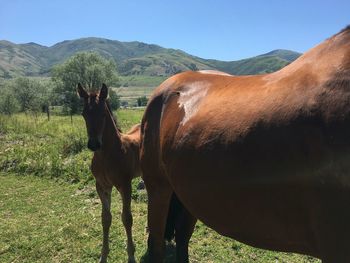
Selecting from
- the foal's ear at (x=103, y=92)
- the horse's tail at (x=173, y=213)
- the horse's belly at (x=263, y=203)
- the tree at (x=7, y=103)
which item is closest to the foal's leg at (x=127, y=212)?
the horse's tail at (x=173, y=213)

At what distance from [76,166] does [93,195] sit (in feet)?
7.20

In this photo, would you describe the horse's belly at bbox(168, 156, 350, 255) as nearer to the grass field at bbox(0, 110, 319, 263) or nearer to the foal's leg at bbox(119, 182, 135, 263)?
the grass field at bbox(0, 110, 319, 263)

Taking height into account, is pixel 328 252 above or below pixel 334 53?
below

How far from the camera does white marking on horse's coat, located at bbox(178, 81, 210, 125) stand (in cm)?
262

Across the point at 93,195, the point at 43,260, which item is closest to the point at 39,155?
the point at 93,195

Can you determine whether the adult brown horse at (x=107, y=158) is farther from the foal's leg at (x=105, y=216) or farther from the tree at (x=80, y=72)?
the tree at (x=80, y=72)

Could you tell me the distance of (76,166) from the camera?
32.9ft

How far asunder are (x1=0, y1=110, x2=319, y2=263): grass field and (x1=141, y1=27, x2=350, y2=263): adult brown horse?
2809 mm

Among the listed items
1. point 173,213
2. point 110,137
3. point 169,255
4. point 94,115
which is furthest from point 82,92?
point 169,255

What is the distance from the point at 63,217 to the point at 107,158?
2140 mm

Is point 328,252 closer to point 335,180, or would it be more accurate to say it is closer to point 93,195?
point 335,180

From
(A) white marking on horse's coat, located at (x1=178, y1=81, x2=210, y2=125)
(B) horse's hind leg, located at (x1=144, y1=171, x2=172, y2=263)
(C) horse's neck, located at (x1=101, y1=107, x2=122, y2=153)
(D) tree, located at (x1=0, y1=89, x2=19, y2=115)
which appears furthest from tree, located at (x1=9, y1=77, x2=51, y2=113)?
(A) white marking on horse's coat, located at (x1=178, y1=81, x2=210, y2=125)

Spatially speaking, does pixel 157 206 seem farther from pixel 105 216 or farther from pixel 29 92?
pixel 29 92

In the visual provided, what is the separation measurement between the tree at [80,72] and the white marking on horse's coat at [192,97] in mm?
50639
